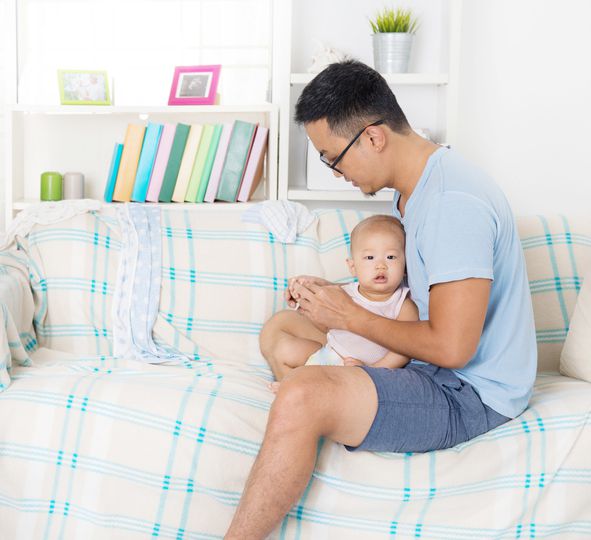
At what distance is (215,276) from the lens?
7.74 ft

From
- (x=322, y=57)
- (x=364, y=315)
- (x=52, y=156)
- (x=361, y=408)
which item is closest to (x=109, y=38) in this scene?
(x=52, y=156)

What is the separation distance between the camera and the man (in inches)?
61.2

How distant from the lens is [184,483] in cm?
175

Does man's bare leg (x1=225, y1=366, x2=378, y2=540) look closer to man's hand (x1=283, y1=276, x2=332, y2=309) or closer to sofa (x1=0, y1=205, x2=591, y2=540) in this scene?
sofa (x1=0, y1=205, x2=591, y2=540)

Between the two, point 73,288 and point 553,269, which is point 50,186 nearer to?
point 73,288

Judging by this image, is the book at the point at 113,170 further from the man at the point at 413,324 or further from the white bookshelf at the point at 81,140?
the man at the point at 413,324

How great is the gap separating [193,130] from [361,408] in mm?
1738

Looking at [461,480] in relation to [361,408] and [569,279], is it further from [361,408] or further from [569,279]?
[569,279]

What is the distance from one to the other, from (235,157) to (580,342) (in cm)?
153

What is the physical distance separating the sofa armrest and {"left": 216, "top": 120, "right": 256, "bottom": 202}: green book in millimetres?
949

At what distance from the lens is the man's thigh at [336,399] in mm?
1569

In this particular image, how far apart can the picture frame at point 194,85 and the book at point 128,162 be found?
208 millimetres

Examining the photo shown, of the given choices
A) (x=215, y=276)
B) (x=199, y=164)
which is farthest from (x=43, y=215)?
(x=199, y=164)

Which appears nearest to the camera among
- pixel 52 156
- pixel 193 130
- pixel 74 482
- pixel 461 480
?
pixel 461 480
